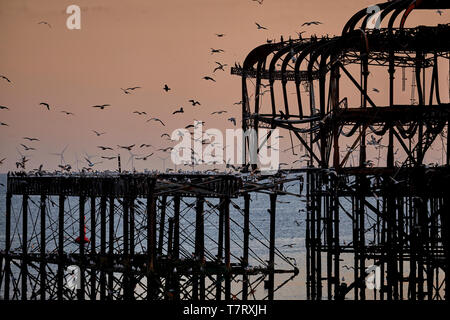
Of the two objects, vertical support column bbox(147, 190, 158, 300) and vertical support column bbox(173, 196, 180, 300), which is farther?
vertical support column bbox(173, 196, 180, 300)

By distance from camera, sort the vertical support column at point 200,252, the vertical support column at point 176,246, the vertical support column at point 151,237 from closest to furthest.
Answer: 1. the vertical support column at point 151,237
2. the vertical support column at point 176,246
3. the vertical support column at point 200,252

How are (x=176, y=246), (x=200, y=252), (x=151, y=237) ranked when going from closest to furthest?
(x=151, y=237)
(x=200, y=252)
(x=176, y=246)

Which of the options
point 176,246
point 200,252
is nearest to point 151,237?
point 200,252

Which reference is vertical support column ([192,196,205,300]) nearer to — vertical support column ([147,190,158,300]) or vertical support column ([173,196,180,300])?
vertical support column ([173,196,180,300])

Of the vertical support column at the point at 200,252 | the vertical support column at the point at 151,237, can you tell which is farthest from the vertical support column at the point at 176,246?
the vertical support column at the point at 151,237

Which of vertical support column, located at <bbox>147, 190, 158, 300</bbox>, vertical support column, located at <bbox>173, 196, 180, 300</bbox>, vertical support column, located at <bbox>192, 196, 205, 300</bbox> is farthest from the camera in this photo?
vertical support column, located at <bbox>192, 196, 205, 300</bbox>

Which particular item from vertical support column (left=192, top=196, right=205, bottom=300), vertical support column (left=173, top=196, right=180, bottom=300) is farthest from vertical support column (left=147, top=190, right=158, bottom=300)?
vertical support column (left=192, top=196, right=205, bottom=300)

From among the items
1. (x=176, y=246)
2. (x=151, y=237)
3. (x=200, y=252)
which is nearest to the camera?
(x=151, y=237)

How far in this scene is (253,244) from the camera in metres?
95.6

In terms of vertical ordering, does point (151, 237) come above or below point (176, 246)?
above

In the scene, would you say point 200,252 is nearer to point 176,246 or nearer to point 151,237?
point 176,246

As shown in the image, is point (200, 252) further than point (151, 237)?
Yes

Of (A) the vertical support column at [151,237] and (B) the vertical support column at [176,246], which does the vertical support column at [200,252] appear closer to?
(B) the vertical support column at [176,246]
